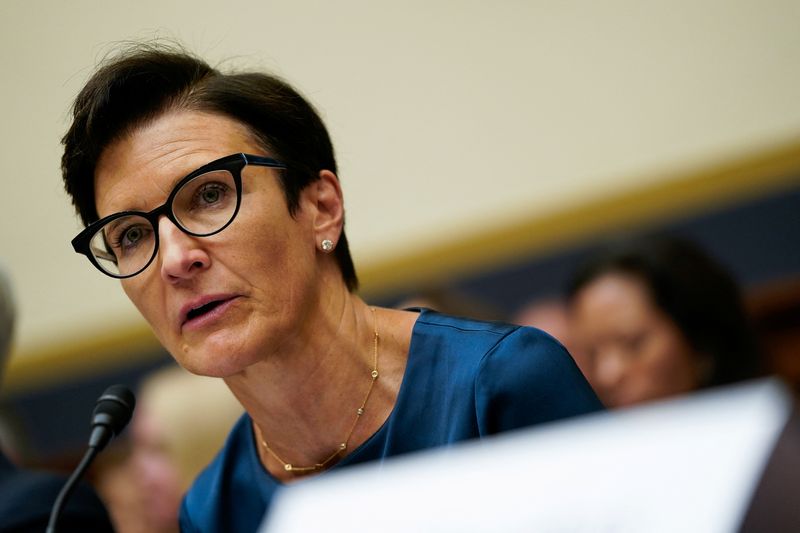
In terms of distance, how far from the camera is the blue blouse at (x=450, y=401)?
4.25ft

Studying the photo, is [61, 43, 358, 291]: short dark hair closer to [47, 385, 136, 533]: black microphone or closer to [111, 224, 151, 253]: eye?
[111, 224, 151, 253]: eye

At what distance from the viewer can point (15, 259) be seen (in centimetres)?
365

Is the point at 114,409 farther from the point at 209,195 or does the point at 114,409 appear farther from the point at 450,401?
the point at 450,401

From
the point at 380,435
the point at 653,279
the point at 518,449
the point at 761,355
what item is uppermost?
the point at 518,449

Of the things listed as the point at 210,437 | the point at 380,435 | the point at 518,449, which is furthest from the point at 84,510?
the point at 210,437

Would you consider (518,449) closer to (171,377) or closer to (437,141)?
(171,377)

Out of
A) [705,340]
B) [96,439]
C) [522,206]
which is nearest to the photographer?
[96,439]

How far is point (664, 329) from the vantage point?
7.73ft

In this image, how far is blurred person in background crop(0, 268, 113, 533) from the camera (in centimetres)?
131

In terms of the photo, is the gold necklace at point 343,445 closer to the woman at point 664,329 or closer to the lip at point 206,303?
the lip at point 206,303

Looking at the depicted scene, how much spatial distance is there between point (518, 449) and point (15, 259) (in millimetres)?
3349

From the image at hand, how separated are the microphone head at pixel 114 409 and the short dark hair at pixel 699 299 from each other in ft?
4.73

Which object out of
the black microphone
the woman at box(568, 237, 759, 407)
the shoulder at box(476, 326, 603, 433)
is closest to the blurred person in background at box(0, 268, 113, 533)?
the black microphone

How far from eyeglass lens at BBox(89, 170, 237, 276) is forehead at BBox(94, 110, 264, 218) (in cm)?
2
